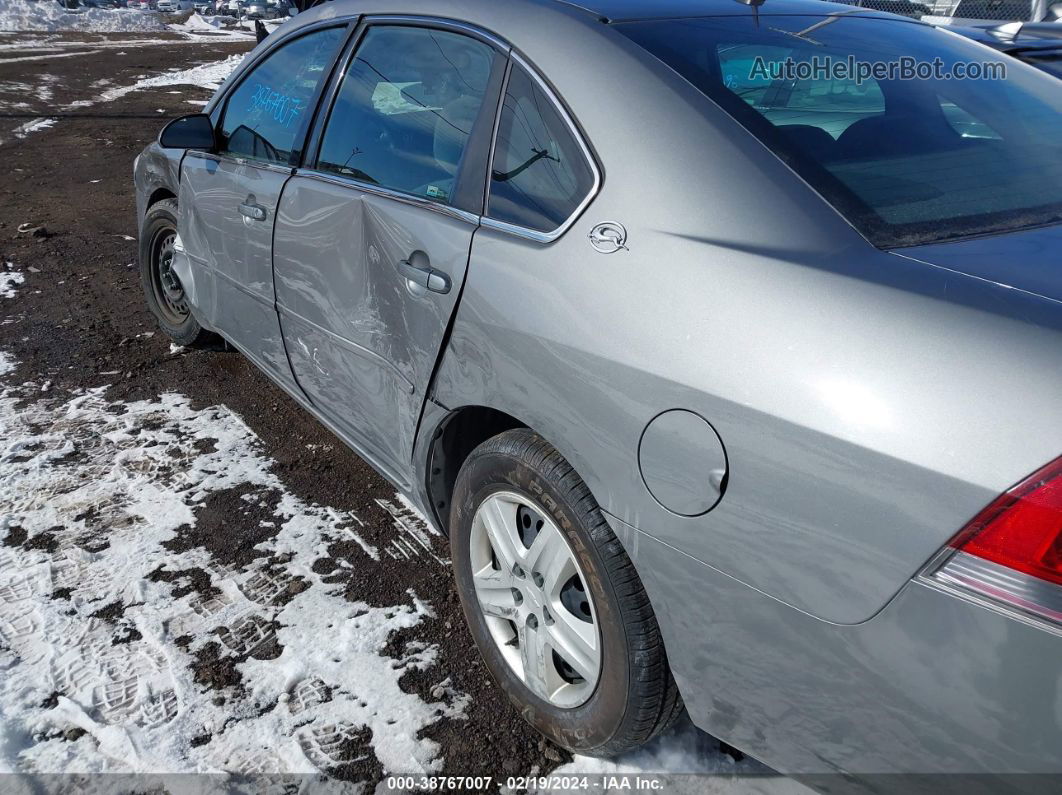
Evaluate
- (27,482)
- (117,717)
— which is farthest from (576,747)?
(27,482)

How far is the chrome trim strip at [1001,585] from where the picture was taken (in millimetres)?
1267

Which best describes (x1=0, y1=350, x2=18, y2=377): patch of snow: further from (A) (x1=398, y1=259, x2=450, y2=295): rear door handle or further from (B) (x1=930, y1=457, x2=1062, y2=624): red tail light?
(B) (x1=930, y1=457, x2=1062, y2=624): red tail light

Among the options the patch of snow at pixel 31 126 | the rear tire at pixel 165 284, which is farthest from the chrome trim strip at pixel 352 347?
the patch of snow at pixel 31 126

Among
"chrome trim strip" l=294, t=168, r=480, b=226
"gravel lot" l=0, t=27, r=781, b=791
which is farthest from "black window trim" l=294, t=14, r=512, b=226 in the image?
"gravel lot" l=0, t=27, r=781, b=791

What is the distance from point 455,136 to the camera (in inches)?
95.0

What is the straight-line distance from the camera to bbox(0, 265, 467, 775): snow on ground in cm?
226

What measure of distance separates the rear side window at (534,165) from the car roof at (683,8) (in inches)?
10.2

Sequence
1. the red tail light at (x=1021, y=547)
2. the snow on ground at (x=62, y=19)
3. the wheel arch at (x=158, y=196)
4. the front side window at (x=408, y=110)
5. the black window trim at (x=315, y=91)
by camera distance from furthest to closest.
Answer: the snow on ground at (x=62, y=19) → the wheel arch at (x=158, y=196) → the black window trim at (x=315, y=91) → the front side window at (x=408, y=110) → the red tail light at (x=1021, y=547)

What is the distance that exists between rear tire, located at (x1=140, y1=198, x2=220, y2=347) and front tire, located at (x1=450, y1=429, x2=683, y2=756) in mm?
2728

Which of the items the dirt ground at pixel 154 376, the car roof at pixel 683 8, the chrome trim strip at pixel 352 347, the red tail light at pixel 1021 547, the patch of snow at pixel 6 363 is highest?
the car roof at pixel 683 8

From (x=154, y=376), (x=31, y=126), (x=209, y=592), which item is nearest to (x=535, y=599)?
(x=209, y=592)

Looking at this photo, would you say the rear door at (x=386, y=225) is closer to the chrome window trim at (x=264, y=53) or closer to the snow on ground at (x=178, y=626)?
the chrome window trim at (x=264, y=53)

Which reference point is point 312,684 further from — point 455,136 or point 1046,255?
point 1046,255

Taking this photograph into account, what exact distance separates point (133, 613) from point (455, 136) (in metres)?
1.72
